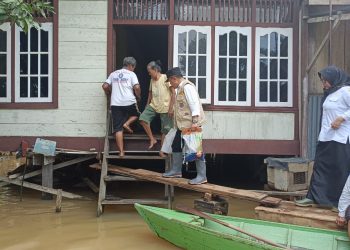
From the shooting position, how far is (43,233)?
22.1 ft

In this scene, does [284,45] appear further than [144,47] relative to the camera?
No

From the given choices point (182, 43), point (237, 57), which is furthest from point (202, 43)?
point (237, 57)

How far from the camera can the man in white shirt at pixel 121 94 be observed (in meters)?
8.17

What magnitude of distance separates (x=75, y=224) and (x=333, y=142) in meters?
3.76

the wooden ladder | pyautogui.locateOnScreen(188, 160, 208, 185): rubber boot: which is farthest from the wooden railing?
pyautogui.locateOnScreen(188, 160, 208, 185): rubber boot

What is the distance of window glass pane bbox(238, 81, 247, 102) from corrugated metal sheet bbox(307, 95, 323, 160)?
3.74ft

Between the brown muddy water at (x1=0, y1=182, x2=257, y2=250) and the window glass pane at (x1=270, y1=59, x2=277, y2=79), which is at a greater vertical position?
the window glass pane at (x1=270, y1=59, x2=277, y2=79)

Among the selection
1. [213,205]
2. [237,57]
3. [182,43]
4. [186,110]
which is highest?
[182,43]

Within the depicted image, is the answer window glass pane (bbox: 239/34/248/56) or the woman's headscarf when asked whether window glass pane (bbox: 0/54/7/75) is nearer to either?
window glass pane (bbox: 239/34/248/56)

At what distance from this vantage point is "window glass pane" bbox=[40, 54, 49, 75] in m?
8.91

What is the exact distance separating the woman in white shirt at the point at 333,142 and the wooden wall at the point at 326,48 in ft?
8.27

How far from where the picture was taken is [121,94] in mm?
8164

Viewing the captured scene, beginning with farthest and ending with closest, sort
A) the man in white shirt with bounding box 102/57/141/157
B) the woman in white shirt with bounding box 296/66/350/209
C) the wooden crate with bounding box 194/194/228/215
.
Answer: the man in white shirt with bounding box 102/57/141/157
the wooden crate with bounding box 194/194/228/215
the woman in white shirt with bounding box 296/66/350/209

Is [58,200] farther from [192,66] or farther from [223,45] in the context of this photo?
[223,45]
